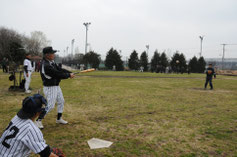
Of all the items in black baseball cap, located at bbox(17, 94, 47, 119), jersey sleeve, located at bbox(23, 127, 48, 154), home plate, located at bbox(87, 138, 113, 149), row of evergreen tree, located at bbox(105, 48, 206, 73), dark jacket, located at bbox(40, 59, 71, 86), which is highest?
row of evergreen tree, located at bbox(105, 48, 206, 73)

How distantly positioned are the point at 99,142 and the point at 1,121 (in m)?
3.08

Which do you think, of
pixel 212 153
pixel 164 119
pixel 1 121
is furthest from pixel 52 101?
pixel 212 153

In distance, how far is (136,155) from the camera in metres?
3.48

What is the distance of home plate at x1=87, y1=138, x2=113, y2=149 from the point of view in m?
3.82

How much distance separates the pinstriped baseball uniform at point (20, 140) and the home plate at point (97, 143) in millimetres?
1909

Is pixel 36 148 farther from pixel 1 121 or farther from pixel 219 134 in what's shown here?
pixel 219 134

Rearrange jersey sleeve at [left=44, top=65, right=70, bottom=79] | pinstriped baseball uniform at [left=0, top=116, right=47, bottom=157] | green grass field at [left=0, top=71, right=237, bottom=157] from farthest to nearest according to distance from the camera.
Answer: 1. jersey sleeve at [left=44, top=65, right=70, bottom=79]
2. green grass field at [left=0, top=71, right=237, bottom=157]
3. pinstriped baseball uniform at [left=0, top=116, right=47, bottom=157]

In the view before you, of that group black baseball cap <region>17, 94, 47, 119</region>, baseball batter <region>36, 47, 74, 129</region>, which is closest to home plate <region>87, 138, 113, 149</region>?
baseball batter <region>36, 47, 74, 129</region>

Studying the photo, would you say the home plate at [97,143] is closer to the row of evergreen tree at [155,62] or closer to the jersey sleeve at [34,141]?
the jersey sleeve at [34,141]

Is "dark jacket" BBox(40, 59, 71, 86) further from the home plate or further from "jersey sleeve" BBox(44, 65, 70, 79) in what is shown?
the home plate

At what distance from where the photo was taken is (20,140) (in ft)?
6.52

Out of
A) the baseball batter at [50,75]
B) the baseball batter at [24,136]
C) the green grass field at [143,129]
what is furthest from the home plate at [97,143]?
the baseball batter at [24,136]

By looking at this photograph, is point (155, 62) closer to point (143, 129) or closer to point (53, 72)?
point (143, 129)

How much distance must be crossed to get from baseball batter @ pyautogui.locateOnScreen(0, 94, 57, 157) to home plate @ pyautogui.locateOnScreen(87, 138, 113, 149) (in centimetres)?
182
